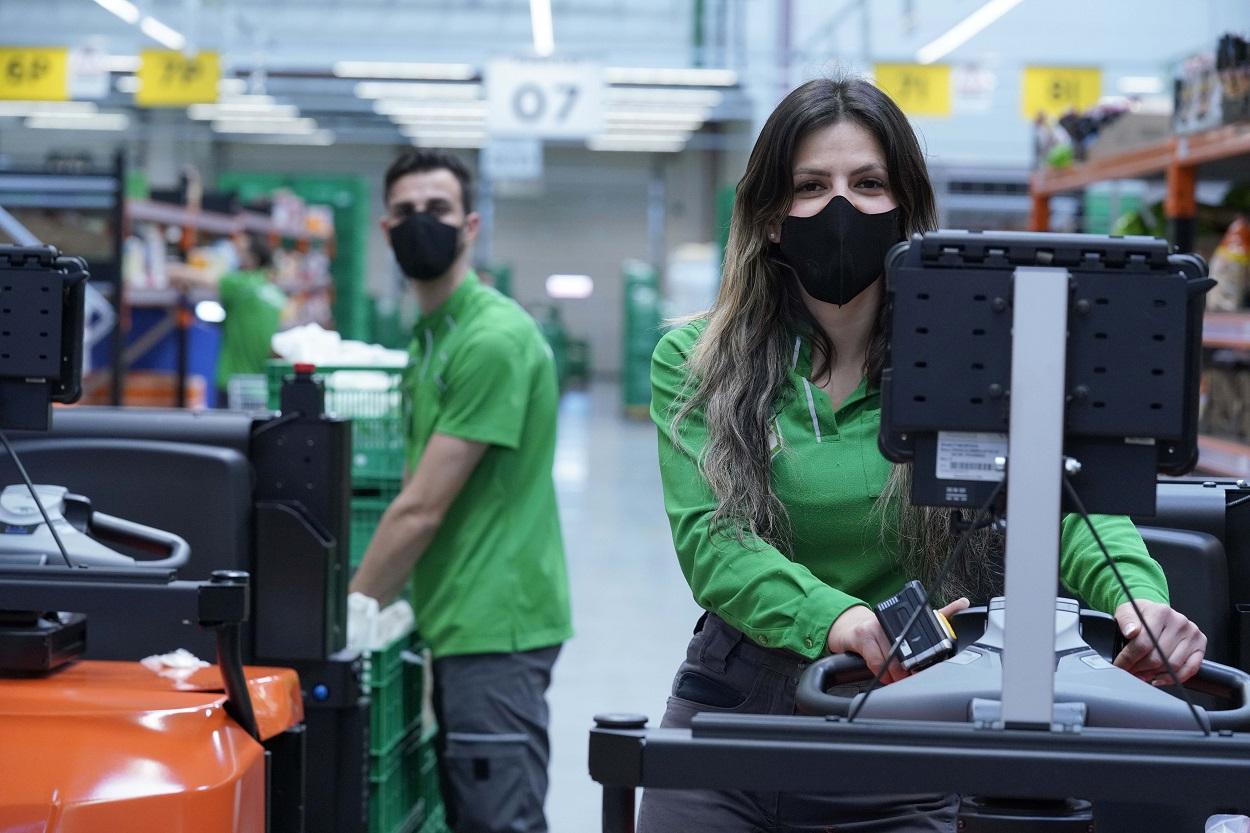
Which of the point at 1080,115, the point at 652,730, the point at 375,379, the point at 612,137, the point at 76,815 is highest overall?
the point at 612,137

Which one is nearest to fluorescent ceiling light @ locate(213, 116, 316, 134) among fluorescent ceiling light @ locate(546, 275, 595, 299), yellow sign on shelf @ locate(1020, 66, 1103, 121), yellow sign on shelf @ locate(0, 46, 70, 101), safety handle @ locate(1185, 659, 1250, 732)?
fluorescent ceiling light @ locate(546, 275, 595, 299)

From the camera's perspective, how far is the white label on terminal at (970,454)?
1.37 metres

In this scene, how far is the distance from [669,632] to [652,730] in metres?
5.61

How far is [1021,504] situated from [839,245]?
1.97ft

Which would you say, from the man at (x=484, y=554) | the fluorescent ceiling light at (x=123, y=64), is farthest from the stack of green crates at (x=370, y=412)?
the fluorescent ceiling light at (x=123, y=64)

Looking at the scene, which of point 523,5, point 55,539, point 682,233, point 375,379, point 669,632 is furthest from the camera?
point 682,233

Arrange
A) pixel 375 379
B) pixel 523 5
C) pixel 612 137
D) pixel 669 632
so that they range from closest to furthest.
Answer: pixel 375 379
pixel 669 632
pixel 523 5
pixel 612 137

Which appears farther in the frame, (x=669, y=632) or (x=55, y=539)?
(x=669, y=632)

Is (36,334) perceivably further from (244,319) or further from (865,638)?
(244,319)

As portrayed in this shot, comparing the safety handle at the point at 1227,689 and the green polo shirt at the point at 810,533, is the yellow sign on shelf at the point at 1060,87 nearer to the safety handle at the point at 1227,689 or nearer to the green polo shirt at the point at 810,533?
the green polo shirt at the point at 810,533

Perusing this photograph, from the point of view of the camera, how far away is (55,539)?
6.56 ft

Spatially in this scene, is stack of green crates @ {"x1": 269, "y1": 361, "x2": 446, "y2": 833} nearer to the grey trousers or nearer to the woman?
the grey trousers

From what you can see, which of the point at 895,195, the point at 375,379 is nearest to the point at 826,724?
the point at 895,195

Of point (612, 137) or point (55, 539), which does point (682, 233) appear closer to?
point (612, 137)
